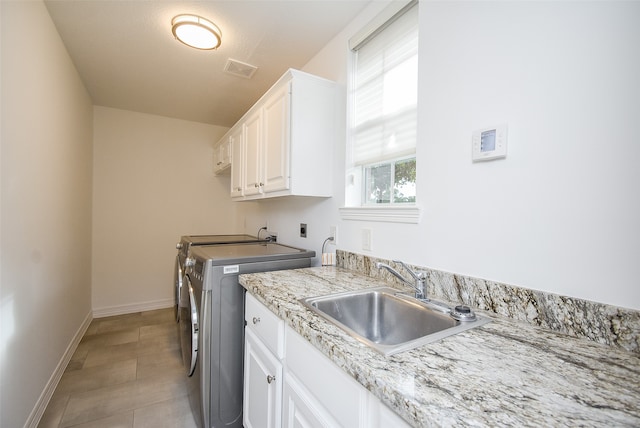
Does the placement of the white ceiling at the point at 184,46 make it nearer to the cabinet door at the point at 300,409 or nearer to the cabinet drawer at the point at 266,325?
the cabinet drawer at the point at 266,325

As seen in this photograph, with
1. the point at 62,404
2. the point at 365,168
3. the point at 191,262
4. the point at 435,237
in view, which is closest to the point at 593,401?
the point at 435,237

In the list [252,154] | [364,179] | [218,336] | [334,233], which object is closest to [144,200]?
[252,154]

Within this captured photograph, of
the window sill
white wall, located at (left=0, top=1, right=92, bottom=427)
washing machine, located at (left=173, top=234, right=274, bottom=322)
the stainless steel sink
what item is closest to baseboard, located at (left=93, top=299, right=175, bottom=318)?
white wall, located at (left=0, top=1, right=92, bottom=427)

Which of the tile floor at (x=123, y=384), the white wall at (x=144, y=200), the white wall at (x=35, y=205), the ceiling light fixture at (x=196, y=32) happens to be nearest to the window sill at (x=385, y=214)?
the ceiling light fixture at (x=196, y=32)

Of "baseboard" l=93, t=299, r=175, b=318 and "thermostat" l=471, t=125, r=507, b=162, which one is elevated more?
"thermostat" l=471, t=125, r=507, b=162

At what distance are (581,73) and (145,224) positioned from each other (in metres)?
3.92

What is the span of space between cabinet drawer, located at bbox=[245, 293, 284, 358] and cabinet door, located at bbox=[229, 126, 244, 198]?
1.43 m

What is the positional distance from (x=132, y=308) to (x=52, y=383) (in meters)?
1.57

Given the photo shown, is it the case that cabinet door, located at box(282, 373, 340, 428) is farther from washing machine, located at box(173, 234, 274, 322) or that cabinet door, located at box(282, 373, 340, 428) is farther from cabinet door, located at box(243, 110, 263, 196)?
cabinet door, located at box(243, 110, 263, 196)

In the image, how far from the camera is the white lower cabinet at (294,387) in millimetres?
640

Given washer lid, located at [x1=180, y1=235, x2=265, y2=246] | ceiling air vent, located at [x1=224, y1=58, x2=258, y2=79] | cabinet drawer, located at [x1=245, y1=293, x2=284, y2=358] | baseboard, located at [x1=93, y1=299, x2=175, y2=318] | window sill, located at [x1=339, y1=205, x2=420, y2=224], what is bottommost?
baseboard, located at [x1=93, y1=299, x2=175, y2=318]

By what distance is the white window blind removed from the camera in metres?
1.39

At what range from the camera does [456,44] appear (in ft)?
3.69

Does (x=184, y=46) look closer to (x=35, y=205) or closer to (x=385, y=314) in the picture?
(x=35, y=205)
